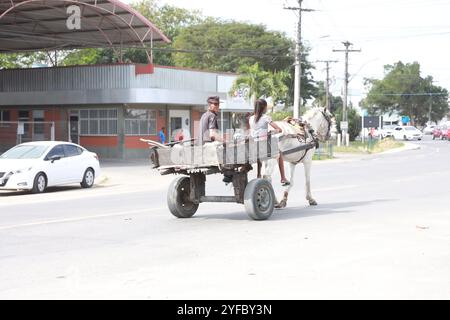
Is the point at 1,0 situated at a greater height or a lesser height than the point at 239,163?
greater

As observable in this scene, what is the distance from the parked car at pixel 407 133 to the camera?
84625 millimetres

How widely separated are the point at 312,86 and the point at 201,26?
14600mm

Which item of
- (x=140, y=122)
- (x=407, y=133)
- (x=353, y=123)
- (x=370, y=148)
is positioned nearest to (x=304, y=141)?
(x=140, y=122)

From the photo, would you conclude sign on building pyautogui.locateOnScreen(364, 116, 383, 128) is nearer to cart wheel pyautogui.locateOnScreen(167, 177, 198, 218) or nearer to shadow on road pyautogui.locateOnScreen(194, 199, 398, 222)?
shadow on road pyautogui.locateOnScreen(194, 199, 398, 222)

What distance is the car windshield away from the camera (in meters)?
22.5

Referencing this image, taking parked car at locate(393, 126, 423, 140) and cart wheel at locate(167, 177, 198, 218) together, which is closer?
cart wheel at locate(167, 177, 198, 218)

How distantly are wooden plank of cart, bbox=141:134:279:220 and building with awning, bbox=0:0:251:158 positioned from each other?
25.5 metres

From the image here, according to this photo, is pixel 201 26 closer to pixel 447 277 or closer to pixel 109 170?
pixel 109 170

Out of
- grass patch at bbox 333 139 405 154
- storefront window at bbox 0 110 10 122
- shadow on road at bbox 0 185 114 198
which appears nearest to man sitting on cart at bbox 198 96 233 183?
shadow on road at bbox 0 185 114 198

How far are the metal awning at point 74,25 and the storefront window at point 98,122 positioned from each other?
3.81m

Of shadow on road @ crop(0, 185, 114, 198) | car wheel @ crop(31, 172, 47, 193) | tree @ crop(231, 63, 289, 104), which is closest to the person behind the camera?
car wheel @ crop(31, 172, 47, 193)

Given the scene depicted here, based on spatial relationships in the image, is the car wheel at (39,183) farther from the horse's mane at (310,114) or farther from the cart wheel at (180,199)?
the cart wheel at (180,199)
